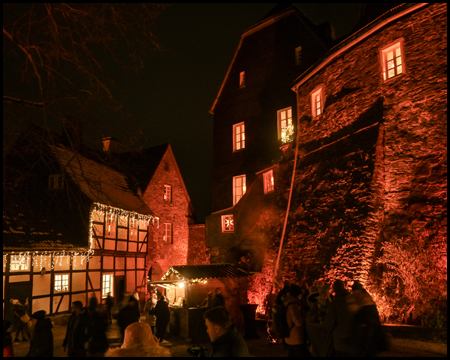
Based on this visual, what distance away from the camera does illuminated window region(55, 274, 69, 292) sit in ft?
54.2

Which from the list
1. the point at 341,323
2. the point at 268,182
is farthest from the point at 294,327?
the point at 268,182

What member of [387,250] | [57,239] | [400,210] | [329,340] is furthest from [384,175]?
[57,239]

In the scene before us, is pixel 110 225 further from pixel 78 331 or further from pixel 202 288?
pixel 78 331

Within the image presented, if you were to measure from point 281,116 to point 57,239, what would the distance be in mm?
11949

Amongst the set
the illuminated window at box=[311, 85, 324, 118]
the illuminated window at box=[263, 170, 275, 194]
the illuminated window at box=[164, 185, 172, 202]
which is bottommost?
the illuminated window at box=[263, 170, 275, 194]

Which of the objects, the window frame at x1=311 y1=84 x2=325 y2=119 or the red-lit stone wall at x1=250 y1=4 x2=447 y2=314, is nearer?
the red-lit stone wall at x1=250 y1=4 x2=447 y2=314

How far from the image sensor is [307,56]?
62.0 ft

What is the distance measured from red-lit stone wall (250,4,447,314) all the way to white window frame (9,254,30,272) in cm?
1012

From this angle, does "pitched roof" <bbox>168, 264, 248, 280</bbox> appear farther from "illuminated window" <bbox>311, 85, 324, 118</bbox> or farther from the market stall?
"illuminated window" <bbox>311, 85, 324, 118</bbox>

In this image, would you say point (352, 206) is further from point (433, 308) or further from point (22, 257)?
point (22, 257)

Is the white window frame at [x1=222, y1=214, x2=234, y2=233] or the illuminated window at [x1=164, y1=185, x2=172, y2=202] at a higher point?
the illuminated window at [x1=164, y1=185, x2=172, y2=202]

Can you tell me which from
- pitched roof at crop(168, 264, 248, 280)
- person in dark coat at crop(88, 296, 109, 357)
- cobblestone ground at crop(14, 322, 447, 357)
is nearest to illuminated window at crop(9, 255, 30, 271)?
cobblestone ground at crop(14, 322, 447, 357)

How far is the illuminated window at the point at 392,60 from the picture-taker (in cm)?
1134

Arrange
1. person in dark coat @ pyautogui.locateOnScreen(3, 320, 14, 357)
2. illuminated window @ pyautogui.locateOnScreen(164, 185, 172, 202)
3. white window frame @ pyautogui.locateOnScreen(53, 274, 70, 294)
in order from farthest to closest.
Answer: illuminated window @ pyautogui.locateOnScreen(164, 185, 172, 202)
white window frame @ pyautogui.locateOnScreen(53, 274, 70, 294)
person in dark coat @ pyautogui.locateOnScreen(3, 320, 14, 357)
